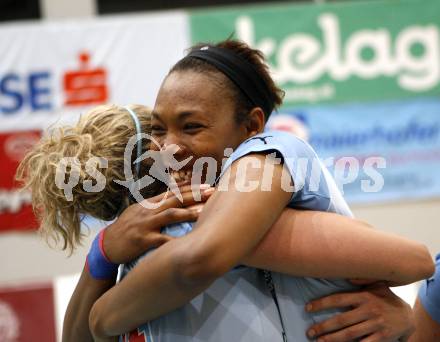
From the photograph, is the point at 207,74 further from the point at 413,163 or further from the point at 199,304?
the point at 413,163

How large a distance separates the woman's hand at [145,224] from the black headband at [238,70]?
244 mm

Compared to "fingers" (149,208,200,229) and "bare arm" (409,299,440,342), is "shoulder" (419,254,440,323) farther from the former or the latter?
"fingers" (149,208,200,229)

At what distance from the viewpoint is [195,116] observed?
1.25m

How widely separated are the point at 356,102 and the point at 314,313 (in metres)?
4.27

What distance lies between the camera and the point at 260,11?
5.16 m

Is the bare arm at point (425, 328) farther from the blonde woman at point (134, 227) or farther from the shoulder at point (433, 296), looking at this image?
the blonde woman at point (134, 227)

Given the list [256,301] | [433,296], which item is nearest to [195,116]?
[256,301]

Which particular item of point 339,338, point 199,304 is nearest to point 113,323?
point 199,304

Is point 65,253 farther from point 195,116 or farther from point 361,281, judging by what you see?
point 361,281

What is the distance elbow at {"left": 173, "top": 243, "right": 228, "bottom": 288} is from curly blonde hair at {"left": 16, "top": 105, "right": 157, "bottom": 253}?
38 cm

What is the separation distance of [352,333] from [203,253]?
35 cm

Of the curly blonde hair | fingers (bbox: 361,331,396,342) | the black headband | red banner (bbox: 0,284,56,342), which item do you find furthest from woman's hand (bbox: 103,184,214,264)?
red banner (bbox: 0,284,56,342)

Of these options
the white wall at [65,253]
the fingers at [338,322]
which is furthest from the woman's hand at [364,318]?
the white wall at [65,253]

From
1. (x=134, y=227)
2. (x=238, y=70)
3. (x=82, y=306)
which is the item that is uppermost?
(x=238, y=70)
